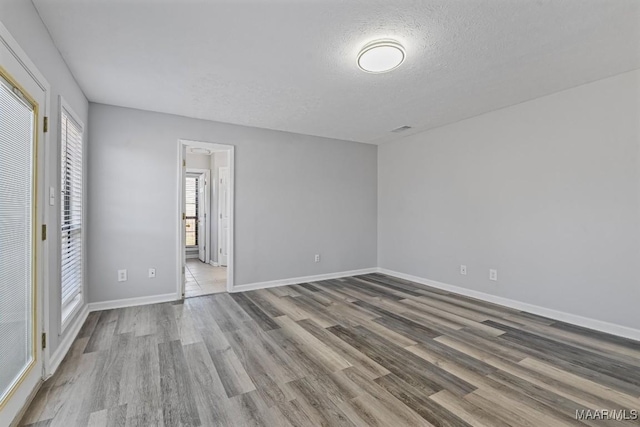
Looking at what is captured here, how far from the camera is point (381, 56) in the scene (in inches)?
90.7

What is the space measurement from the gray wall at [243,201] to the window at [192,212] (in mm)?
3957

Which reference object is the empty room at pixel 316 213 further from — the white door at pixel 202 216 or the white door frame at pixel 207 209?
the white door at pixel 202 216

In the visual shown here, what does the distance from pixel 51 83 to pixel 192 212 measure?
586cm

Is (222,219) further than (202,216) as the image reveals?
No

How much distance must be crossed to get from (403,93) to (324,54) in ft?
3.74

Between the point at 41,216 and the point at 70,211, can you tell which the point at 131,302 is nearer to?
the point at 70,211

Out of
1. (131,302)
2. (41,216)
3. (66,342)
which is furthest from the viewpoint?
(131,302)

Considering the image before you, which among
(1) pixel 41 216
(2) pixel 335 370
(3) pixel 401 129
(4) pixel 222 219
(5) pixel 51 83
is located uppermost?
(3) pixel 401 129

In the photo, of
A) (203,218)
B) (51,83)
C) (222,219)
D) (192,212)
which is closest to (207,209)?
(203,218)

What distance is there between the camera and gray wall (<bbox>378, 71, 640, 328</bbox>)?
274 cm

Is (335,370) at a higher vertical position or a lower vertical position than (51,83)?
lower

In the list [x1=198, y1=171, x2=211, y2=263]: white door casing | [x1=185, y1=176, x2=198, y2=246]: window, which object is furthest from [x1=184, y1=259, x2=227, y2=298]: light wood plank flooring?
[x1=185, y1=176, x2=198, y2=246]: window

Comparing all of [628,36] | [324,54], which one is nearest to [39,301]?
[324,54]

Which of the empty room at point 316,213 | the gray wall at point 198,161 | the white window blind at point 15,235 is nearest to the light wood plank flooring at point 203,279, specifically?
the empty room at point 316,213
